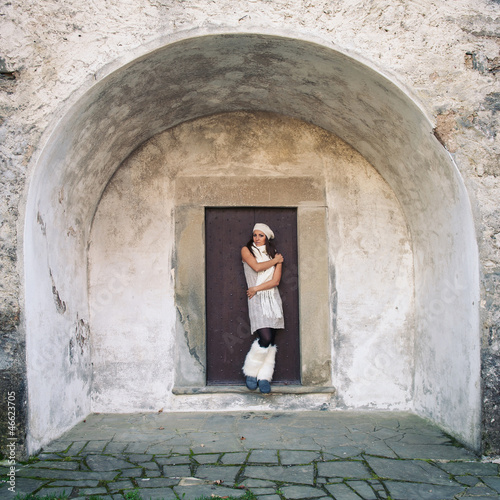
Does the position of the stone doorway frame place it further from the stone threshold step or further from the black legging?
the black legging

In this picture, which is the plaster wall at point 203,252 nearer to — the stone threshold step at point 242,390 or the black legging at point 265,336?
the stone threshold step at point 242,390

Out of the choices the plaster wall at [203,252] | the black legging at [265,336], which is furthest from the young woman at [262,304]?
the plaster wall at [203,252]

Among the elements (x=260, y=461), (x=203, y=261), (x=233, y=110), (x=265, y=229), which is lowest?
(x=260, y=461)

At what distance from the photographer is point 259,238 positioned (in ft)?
15.7

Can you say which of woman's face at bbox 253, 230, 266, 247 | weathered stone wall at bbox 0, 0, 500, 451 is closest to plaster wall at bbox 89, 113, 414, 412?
woman's face at bbox 253, 230, 266, 247

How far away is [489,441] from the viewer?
3480 millimetres

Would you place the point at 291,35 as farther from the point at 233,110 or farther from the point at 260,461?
the point at 260,461

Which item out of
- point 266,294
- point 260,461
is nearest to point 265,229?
point 266,294

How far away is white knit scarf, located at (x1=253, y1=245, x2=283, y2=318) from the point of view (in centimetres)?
473

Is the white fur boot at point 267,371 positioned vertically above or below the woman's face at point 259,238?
below

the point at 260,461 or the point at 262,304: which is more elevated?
the point at 262,304

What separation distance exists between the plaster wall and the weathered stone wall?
1.34m

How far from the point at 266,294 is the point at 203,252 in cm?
73

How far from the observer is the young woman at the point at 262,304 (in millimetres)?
4707
